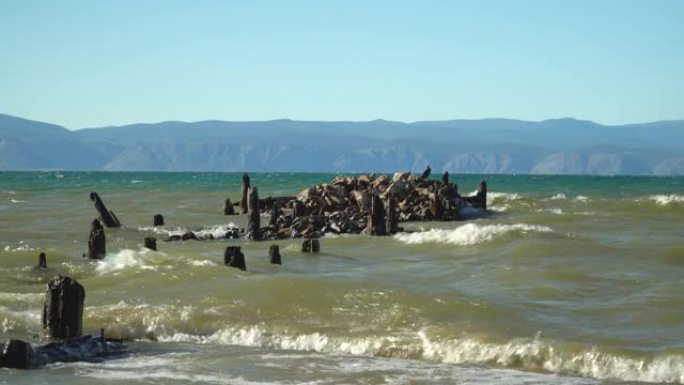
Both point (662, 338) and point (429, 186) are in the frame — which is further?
point (429, 186)

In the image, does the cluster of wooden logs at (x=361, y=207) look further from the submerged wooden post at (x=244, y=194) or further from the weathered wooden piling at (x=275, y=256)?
the weathered wooden piling at (x=275, y=256)

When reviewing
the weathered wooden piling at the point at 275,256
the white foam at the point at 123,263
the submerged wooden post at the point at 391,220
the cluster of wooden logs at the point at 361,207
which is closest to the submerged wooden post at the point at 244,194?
the cluster of wooden logs at the point at 361,207

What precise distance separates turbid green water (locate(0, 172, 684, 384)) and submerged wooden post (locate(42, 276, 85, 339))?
3.12 feet

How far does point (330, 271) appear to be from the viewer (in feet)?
82.5

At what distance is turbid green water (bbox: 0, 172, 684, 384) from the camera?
14.8m

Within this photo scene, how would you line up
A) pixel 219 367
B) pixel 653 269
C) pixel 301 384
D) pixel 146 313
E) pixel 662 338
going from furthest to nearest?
1. pixel 653 269
2. pixel 146 313
3. pixel 662 338
4. pixel 219 367
5. pixel 301 384

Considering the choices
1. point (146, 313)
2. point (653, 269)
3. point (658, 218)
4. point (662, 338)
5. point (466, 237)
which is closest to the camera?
point (662, 338)

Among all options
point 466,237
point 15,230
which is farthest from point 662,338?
point 15,230

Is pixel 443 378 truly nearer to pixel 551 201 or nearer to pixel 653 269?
pixel 653 269

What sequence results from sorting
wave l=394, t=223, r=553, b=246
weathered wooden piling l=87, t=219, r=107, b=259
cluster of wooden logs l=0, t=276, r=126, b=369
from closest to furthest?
cluster of wooden logs l=0, t=276, r=126, b=369
weathered wooden piling l=87, t=219, r=107, b=259
wave l=394, t=223, r=553, b=246

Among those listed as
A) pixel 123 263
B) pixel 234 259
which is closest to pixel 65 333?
pixel 234 259

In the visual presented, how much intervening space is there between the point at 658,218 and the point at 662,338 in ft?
95.7

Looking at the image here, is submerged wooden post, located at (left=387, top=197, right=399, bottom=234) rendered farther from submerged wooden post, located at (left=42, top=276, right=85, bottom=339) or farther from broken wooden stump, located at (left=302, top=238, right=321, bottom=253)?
submerged wooden post, located at (left=42, top=276, right=85, bottom=339)

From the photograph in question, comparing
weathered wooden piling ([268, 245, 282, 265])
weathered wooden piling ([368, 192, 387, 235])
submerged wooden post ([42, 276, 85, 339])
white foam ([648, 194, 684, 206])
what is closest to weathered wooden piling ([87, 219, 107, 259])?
weathered wooden piling ([268, 245, 282, 265])
